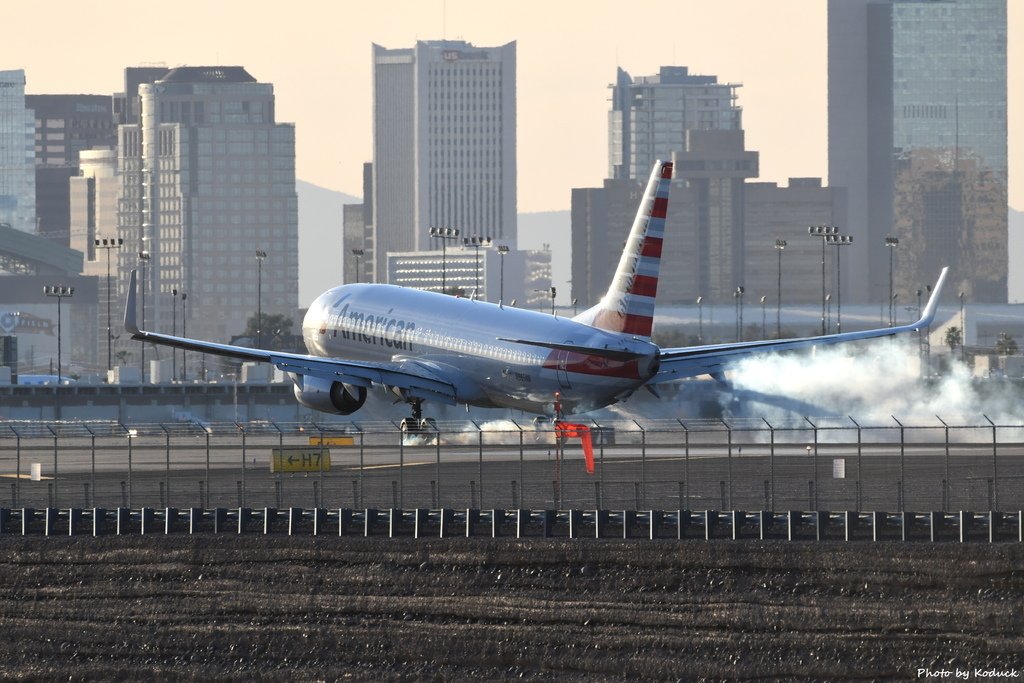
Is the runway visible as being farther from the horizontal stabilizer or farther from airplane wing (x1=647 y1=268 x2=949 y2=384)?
the horizontal stabilizer

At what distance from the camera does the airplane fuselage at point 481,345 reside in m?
89.2

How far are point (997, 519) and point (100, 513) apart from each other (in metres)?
26.9

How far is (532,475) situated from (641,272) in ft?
40.9

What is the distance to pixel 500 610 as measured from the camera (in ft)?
205

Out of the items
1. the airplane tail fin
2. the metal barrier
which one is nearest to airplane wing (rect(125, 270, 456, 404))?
the airplane tail fin

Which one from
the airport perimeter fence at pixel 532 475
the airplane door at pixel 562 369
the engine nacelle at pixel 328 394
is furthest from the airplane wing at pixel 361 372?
the airplane door at pixel 562 369

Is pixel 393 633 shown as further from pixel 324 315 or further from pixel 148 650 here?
pixel 324 315

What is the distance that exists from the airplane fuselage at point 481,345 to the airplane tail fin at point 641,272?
943 millimetres

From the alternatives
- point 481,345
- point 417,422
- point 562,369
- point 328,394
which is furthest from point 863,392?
point 328,394

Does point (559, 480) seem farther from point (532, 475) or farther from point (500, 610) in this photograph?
point (500, 610)

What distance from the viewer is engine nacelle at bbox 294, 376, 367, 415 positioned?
9662cm

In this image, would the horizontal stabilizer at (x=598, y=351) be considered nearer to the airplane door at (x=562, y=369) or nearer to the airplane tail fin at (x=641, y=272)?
the airplane door at (x=562, y=369)

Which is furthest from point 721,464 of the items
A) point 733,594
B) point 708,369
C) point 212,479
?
point 733,594

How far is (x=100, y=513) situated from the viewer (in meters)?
68.9
